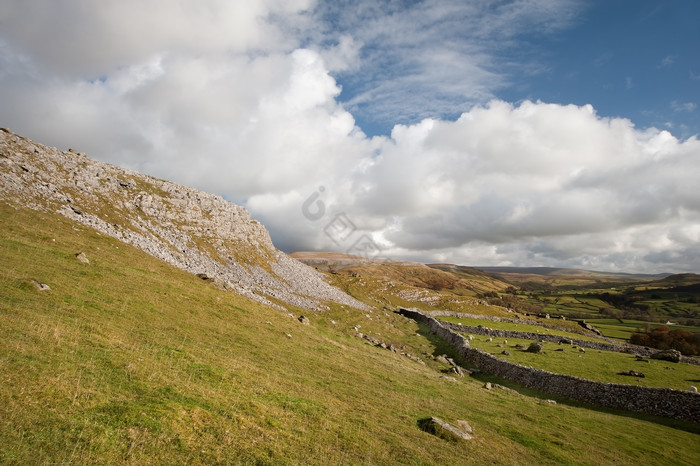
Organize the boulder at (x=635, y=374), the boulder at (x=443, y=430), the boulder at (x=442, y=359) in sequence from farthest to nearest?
the boulder at (x=442, y=359), the boulder at (x=635, y=374), the boulder at (x=443, y=430)

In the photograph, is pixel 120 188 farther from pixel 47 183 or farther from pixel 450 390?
pixel 450 390

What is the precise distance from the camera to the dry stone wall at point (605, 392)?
95.7ft

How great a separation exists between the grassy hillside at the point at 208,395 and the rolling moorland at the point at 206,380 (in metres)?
0.08

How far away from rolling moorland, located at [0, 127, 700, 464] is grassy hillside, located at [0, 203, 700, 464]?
0.28 feet

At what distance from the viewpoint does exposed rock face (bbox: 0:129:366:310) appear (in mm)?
51344


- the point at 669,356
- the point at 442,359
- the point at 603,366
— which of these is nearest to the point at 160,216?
the point at 442,359

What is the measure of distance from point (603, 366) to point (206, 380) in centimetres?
4617

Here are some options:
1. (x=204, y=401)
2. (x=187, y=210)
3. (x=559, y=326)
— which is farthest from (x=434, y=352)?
(x=187, y=210)

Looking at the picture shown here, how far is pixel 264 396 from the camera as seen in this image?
16391 mm

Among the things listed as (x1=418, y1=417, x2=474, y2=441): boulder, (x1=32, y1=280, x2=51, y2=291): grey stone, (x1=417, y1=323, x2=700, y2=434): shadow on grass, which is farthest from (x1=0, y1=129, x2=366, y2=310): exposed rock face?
(x1=418, y1=417, x2=474, y2=441): boulder

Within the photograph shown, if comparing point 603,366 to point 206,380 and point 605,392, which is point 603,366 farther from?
point 206,380

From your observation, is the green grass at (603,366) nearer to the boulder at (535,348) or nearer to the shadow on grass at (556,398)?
the boulder at (535,348)

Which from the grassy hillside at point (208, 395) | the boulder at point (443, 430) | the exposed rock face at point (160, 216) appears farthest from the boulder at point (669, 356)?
the exposed rock face at point (160, 216)

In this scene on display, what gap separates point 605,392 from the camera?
109ft
